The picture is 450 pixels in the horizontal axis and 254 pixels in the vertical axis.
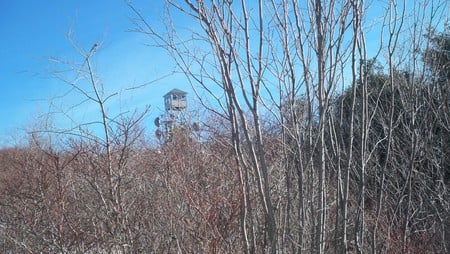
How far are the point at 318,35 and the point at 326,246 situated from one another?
5.75 ft

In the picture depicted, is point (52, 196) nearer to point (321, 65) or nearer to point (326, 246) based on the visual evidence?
point (326, 246)

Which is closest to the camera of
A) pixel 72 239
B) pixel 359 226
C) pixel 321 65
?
pixel 321 65

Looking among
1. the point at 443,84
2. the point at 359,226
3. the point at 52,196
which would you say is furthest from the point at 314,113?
the point at 52,196

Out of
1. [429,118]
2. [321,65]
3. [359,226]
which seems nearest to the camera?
[321,65]

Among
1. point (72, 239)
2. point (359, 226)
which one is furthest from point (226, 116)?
point (72, 239)

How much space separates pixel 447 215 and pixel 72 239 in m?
3.81

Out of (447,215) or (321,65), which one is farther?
(447,215)

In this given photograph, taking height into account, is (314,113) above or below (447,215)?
above

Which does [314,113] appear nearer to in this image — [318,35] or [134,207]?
[318,35]

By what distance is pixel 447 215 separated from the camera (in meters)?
4.23

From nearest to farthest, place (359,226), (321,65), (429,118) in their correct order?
(321,65) → (359,226) → (429,118)

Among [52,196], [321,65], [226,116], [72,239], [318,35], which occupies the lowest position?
[72,239]

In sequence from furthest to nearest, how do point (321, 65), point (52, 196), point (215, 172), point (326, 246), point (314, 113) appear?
1. point (215, 172)
2. point (52, 196)
3. point (326, 246)
4. point (314, 113)
5. point (321, 65)

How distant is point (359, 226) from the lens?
11.0 feet
